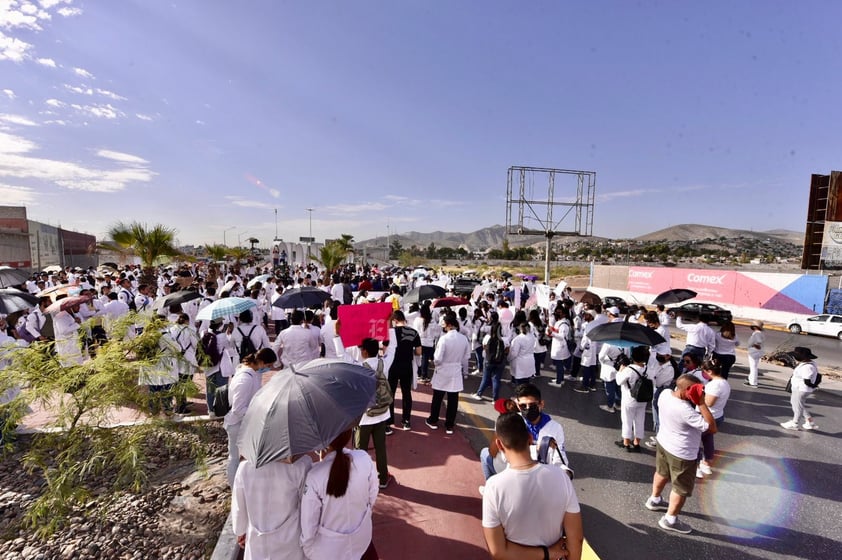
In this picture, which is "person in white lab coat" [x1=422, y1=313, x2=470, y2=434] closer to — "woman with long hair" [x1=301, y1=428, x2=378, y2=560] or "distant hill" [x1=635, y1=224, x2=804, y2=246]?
"woman with long hair" [x1=301, y1=428, x2=378, y2=560]

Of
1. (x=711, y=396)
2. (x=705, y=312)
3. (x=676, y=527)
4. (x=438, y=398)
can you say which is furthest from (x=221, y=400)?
(x=705, y=312)

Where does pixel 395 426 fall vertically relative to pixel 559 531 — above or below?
below

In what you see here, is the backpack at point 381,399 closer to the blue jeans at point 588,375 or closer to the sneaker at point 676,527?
the sneaker at point 676,527

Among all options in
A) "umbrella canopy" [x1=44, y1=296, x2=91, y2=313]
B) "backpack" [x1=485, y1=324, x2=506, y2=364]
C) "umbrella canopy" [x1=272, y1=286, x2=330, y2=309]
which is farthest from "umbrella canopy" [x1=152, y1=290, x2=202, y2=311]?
"backpack" [x1=485, y1=324, x2=506, y2=364]

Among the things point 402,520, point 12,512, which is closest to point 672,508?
point 402,520

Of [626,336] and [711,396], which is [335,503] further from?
[626,336]

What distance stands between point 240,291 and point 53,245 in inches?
1525

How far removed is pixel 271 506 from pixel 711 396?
4823 millimetres

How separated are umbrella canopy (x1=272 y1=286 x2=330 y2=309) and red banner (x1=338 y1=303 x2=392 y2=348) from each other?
2789mm

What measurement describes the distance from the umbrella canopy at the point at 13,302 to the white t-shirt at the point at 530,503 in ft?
25.2

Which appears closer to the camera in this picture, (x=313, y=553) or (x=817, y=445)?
(x=313, y=553)

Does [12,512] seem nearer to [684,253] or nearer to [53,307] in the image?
[53,307]

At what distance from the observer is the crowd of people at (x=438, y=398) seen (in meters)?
2.20

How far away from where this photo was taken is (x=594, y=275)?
3148 centimetres
